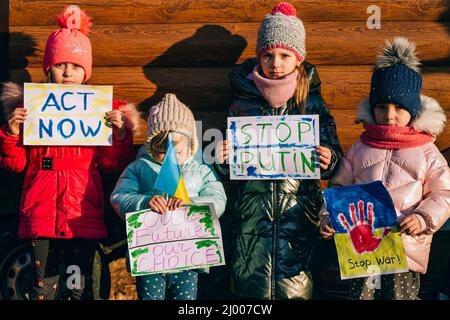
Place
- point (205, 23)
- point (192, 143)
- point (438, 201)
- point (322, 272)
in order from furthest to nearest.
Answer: point (205, 23), point (322, 272), point (192, 143), point (438, 201)

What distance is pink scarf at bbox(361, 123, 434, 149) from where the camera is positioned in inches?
206

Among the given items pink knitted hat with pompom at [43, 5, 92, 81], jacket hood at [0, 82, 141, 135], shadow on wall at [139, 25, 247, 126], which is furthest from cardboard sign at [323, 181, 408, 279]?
pink knitted hat with pompom at [43, 5, 92, 81]

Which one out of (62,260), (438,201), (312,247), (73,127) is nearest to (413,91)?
(438,201)

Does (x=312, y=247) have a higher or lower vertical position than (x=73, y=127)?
lower

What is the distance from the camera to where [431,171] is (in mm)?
5184

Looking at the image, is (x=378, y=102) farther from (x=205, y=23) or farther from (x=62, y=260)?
(x=62, y=260)

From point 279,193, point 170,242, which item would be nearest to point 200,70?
point 279,193

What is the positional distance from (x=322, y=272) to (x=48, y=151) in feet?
7.22

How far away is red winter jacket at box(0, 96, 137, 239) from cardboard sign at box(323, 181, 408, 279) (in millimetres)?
1632

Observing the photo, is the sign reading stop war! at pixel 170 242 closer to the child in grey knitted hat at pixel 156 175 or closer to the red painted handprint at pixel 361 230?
the child in grey knitted hat at pixel 156 175

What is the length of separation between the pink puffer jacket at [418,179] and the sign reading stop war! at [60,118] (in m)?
1.85

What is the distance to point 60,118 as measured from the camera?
18.6ft

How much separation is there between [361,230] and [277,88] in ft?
3.79

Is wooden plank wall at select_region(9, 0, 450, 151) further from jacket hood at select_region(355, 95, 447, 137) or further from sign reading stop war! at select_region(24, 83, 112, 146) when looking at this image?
jacket hood at select_region(355, 95, 447, 137)
